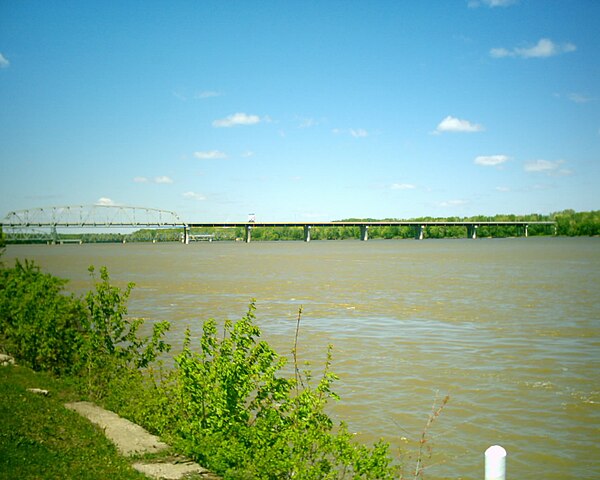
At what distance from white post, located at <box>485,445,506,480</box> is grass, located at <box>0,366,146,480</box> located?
14.7ft

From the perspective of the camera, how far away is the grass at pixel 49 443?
6.78 m

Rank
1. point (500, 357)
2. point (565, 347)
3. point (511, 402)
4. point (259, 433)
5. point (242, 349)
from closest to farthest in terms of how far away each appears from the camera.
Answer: point (259, 433)
point (242, 349)
point (511, 402)
point (500, 357)
point (565, 347)

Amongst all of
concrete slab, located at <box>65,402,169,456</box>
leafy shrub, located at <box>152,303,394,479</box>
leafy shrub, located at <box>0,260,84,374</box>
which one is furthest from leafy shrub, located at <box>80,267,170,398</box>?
leafy shrub, located at <box>152,303,394,479</box>

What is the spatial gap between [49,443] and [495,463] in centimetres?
627

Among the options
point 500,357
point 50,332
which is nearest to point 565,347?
point 500,357

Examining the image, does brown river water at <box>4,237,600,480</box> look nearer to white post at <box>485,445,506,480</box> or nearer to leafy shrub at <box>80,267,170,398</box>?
leafy shrub at <box>80,267,170,398</box>

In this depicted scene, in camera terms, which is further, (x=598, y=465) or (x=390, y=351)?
(x=390, y=351)

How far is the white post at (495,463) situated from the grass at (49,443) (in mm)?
4494

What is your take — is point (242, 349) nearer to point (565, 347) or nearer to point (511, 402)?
point (511, 402)

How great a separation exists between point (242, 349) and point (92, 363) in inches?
178

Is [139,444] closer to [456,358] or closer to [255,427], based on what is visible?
[255,427]

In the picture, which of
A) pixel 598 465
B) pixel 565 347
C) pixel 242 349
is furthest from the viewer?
pixel 565 347

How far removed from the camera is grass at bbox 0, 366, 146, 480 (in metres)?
6.78

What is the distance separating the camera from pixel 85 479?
6.52 meters
